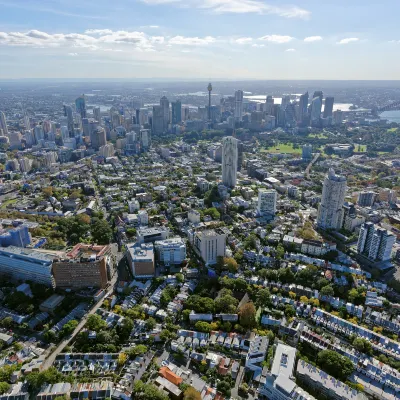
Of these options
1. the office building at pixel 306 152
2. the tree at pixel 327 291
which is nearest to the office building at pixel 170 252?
the tree at pixel 327 291

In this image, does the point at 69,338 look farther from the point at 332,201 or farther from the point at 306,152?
the point at 306,152

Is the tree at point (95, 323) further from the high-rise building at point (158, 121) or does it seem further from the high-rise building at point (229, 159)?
the high-rise building at point (158, 121)

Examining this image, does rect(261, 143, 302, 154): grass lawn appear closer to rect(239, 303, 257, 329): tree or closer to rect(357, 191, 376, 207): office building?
rect(357, 191, 376, 207): office building

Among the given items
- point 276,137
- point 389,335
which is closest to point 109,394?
point 389,335

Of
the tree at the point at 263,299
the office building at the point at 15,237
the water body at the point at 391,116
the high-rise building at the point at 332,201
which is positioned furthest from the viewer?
the water body at the point at 391,116

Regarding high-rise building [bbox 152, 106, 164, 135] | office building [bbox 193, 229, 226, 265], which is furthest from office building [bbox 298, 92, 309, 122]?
office building [bbox 193, 229, 226, 265]

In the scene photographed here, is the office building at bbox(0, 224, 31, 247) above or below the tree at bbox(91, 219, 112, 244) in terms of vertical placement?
above

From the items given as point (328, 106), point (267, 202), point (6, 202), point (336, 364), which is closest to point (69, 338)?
point (336, 364)
